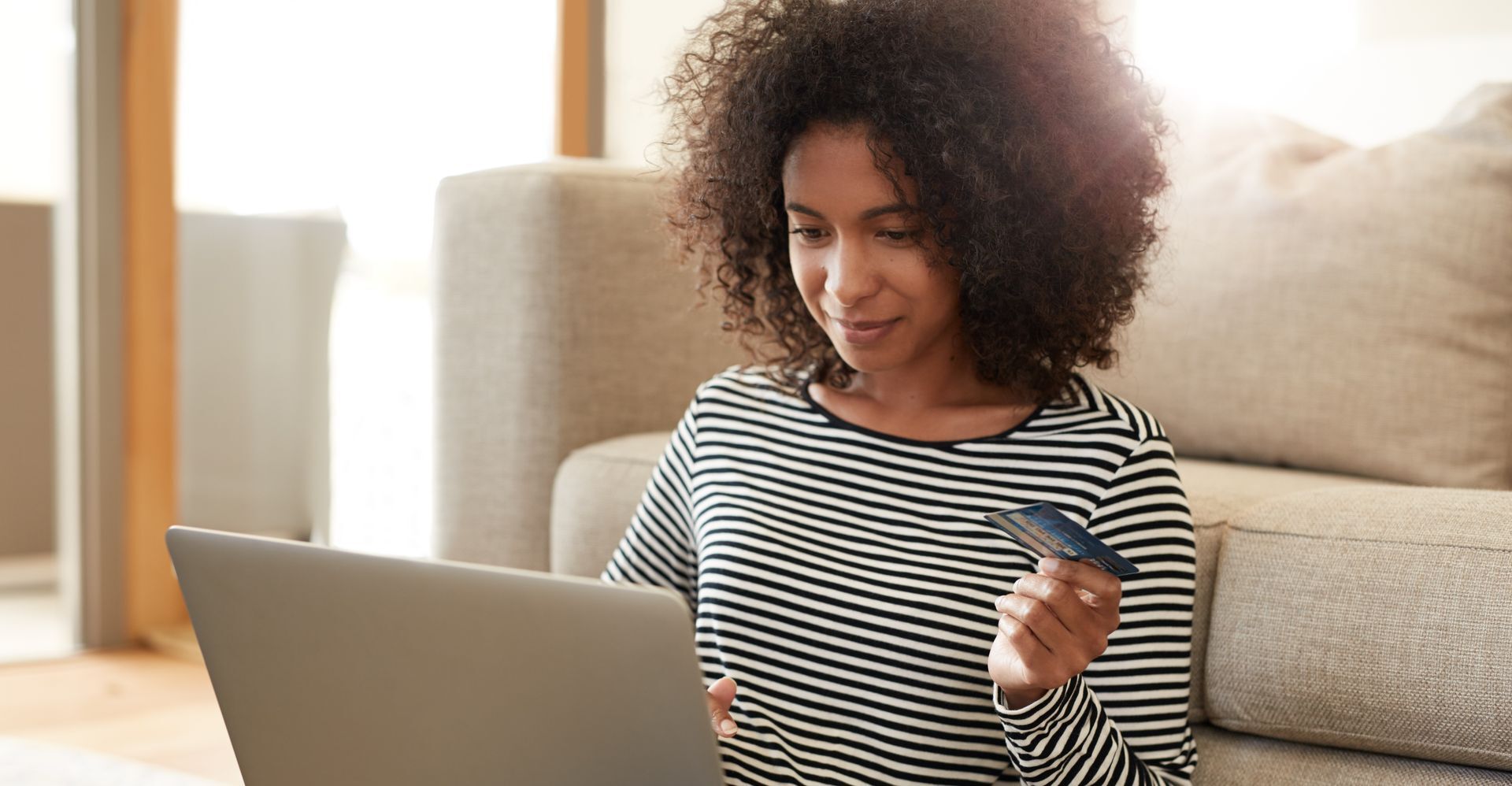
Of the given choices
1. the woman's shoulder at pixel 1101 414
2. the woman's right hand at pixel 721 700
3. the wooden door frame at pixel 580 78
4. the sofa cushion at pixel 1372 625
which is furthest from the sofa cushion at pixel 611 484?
the wooden door frame at pixel 580 78

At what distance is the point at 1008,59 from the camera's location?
93cm

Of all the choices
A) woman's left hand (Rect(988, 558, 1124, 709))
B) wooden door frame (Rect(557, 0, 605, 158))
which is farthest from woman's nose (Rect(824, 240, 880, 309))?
wooden door frame (Rect(557, 0, 605, 158))

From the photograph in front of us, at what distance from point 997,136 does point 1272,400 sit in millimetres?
665

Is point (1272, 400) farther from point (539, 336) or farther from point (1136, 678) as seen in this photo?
point (539, 336)

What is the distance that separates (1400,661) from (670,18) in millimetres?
2106

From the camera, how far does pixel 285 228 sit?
8.94ft

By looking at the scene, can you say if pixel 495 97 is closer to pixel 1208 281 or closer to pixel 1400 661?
pixel 1208 281

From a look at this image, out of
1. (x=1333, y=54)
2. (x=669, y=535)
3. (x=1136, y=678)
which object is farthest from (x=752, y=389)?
(x=1333, y=54)

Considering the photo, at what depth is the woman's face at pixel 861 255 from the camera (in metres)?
0.92

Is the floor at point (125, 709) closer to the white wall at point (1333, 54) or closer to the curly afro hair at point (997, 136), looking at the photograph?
the white wall at point (1333, 54)

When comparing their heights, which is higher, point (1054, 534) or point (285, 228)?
point (285, 228)

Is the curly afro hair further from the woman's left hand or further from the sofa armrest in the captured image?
the sofa armrest

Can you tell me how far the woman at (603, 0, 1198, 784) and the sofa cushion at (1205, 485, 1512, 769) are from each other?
14cm

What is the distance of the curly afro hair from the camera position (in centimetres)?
92
